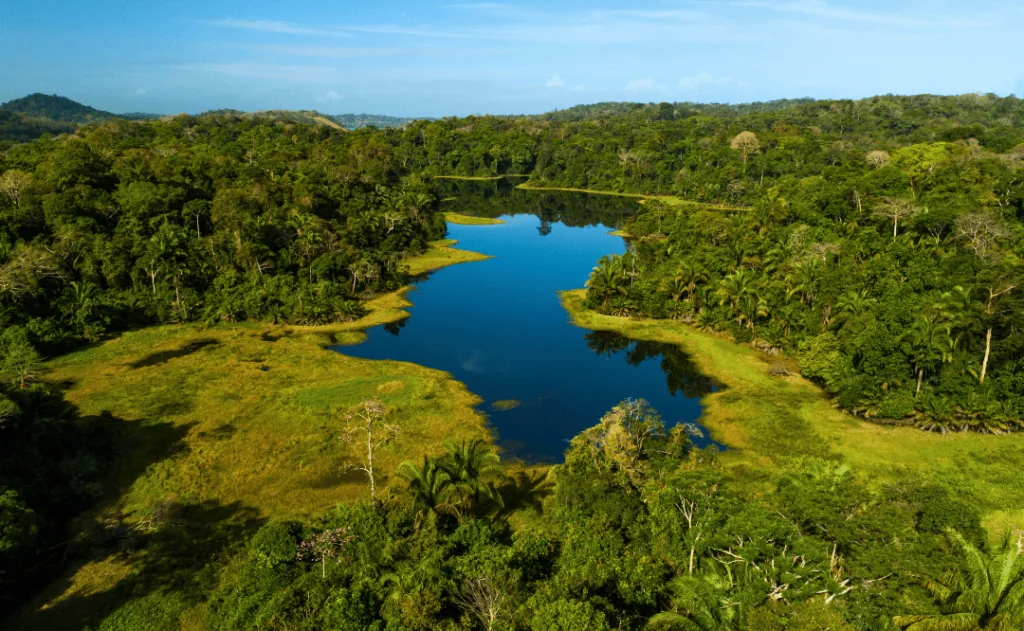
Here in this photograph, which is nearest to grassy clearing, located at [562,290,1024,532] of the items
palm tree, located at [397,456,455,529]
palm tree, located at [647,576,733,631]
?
palm tree, located at [647,576,733,631]

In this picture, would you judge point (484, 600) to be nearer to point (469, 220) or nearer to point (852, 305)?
point (852, 305)

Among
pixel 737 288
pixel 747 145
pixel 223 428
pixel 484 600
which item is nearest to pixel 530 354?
pixel 737 288

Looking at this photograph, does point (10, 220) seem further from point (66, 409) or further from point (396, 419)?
point (396, 419)

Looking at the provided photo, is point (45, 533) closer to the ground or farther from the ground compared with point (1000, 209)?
closer to the ground

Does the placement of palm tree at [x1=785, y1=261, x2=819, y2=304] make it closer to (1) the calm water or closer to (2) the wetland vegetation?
(2) the wetland vegetation

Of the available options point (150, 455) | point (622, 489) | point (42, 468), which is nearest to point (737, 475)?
point (622, 489)
